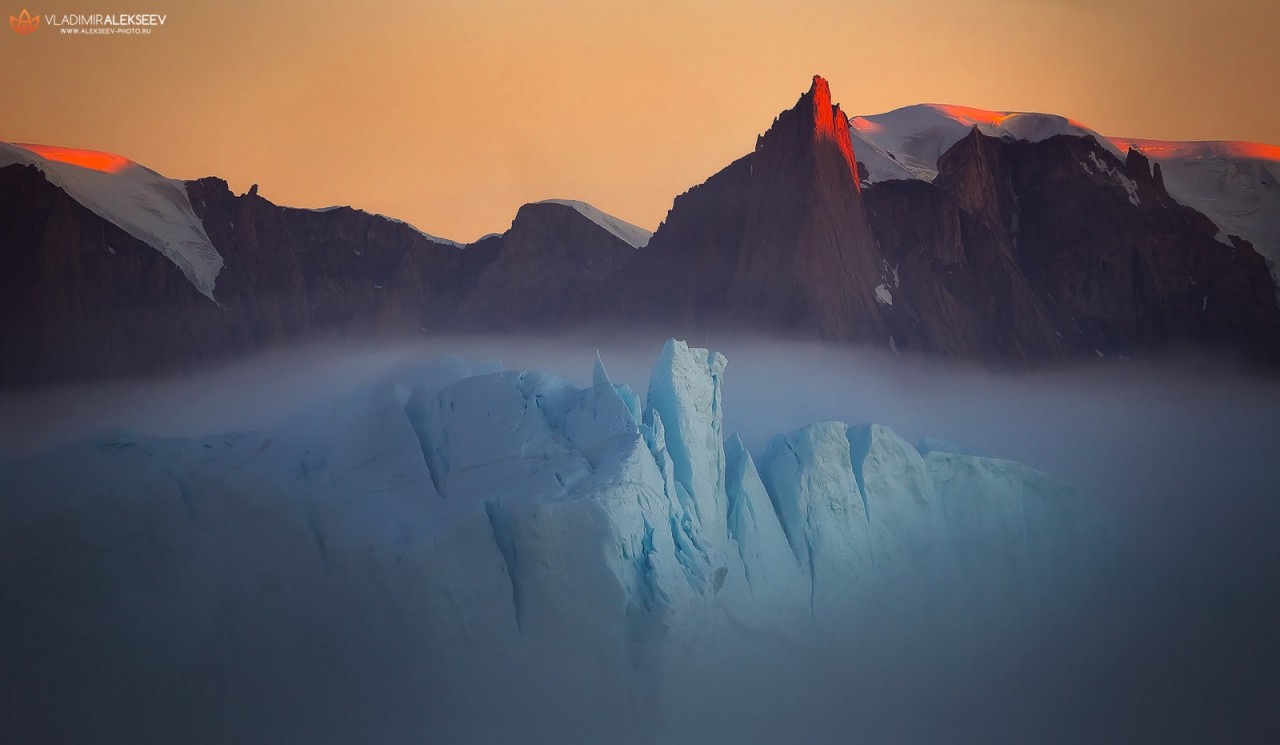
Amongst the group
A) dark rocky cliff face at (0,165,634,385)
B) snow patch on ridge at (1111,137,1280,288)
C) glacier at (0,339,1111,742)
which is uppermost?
snow patch on ridge at (1111,137,1280,288)

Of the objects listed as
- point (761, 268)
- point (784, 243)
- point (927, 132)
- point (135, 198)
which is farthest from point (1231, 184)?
point (135, 198)

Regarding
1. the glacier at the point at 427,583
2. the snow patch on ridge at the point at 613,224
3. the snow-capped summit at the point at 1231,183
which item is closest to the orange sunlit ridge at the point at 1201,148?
the snow-capped summit at the point at 1231,183

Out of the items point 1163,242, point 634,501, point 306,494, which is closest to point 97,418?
point 306,494

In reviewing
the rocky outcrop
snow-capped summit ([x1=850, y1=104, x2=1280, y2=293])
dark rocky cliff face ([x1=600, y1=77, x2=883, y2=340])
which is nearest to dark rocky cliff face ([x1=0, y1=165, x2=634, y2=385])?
the rocky outcrop

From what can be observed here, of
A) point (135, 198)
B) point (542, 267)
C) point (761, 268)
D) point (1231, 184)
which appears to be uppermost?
point (1231, 184)

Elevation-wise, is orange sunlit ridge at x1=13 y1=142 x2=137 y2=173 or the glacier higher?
orange sunlit ridge at x1=13 y1=142 x2=137 y2=173

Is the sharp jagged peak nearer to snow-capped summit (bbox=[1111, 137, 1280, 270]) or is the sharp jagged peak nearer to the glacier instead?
snow-capped summit (bbox=[1111, 137, 1280, 270])

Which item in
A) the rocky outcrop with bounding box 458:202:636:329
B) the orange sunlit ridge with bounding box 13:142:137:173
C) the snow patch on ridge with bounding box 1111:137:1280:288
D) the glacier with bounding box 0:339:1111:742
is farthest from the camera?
the snow patch on ridge with bounding box 1111:137:1280:288

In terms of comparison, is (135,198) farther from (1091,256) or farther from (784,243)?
(1091,256)

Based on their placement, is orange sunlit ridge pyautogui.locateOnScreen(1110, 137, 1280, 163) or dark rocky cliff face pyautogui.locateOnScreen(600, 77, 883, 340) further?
orange sunlit ridge pyautogui.locateOnScreen(1110, 137, 1280, 163)
